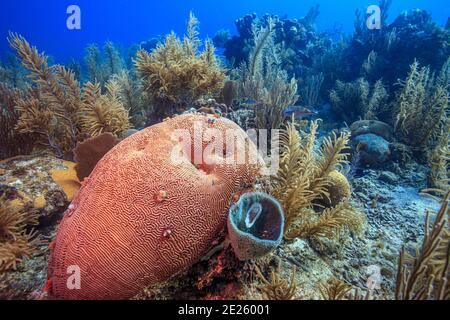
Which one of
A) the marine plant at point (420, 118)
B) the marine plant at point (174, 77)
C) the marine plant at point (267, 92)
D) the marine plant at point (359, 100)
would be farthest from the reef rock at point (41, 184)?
the marine plant at point (359, 100)

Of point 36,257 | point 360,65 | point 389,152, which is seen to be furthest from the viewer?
point 360,65

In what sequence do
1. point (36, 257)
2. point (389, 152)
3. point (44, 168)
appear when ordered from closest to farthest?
point (36, 257) < point (44, 168) < point (389, 152)

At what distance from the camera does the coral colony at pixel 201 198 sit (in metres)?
1.96

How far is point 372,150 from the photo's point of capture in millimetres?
5652

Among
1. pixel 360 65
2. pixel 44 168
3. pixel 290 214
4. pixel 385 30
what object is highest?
pixel 385 30

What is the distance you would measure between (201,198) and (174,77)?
336 centimetres

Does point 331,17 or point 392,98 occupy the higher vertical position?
point 331,17

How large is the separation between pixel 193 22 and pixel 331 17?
10240 centimetres

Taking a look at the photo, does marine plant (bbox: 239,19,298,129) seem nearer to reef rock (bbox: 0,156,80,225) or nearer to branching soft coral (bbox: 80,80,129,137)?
branching soft coral (bbox: 80,80,129,137)

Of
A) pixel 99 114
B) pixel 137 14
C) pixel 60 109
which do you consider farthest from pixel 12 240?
pixel 137 14

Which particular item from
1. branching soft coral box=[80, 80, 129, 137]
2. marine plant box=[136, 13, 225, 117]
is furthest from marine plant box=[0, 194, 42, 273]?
marine plant box=[136, 13, 225, 117]

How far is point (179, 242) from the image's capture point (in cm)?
203
